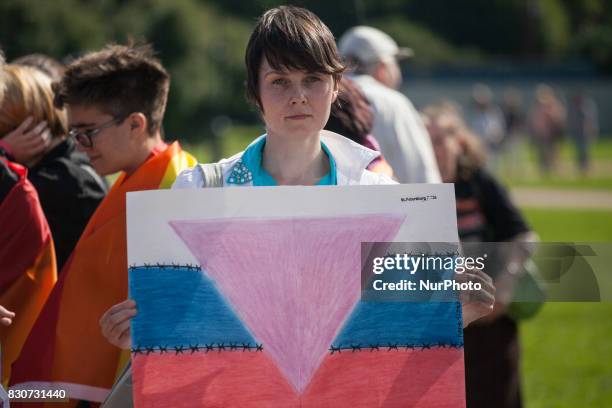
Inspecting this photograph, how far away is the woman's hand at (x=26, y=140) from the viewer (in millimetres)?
3473

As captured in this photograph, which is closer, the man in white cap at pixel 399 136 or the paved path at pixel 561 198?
the man in white cap at pixel 399 136

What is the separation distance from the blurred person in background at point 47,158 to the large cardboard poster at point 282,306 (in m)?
1.26

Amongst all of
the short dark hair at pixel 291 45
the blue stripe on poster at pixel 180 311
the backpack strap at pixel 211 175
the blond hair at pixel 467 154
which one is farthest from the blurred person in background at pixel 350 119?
the blond hair at pixel 467 154

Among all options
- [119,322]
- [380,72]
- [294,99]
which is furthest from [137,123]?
[380,72]

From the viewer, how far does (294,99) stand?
2400mm

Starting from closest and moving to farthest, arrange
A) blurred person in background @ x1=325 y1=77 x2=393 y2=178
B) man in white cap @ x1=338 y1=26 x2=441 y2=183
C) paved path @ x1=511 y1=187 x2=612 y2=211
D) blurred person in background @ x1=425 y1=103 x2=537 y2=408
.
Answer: blurred person in background @ x1=325 y1=77 x2=393 y2=178
man in white cap @ x1=338 y1=26 x2=441 y2=183
blurred person in background @ x1=425 y1=103 x2=537 y2=408
paved path @ x1=511 y1=187 x2=612 y2=211

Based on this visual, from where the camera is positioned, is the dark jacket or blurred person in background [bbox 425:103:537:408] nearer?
the dark jacket

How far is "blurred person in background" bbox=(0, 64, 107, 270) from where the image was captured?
3.47 meters

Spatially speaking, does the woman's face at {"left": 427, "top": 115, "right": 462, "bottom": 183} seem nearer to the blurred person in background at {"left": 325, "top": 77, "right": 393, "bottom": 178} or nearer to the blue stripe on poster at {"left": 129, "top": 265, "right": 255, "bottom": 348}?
the blurred person in background at {"left": 325, "top": 77, "right": 393, "bottom": 178}

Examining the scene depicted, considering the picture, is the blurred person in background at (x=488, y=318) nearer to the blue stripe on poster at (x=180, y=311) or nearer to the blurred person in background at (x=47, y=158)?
the blurred person in background at (x=47, y=158)

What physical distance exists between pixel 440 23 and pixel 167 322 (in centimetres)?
4770

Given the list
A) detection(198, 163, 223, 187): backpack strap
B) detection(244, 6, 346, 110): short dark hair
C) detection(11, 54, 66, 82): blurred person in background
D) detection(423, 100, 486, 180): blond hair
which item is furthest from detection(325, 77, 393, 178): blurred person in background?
detection(423, 100, 486, 180): blond hair

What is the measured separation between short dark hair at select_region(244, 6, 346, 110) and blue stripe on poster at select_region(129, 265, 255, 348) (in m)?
0.54

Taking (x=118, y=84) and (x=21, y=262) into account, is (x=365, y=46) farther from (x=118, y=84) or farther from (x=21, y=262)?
(x=21, y=262)
